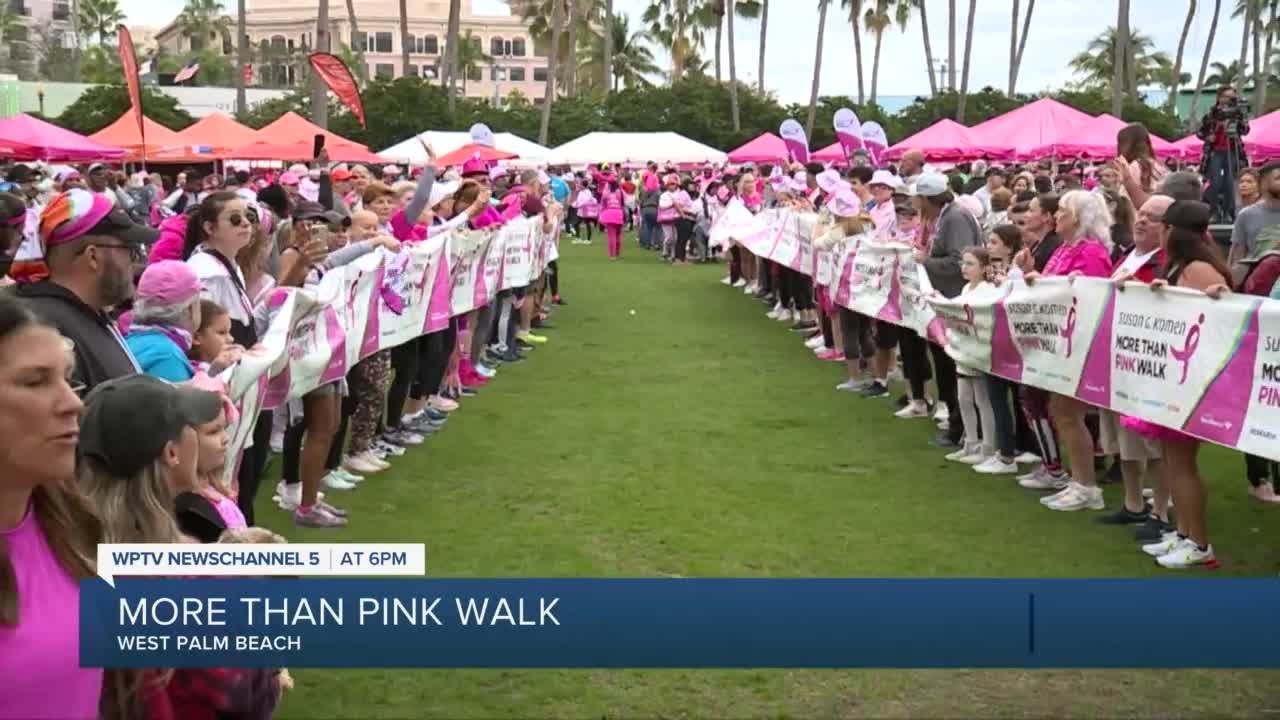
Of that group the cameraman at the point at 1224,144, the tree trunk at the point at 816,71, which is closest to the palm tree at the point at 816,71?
the tree trunk at the point at 816,71

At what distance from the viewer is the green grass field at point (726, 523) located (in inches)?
241

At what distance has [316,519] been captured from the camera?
916 centimetres

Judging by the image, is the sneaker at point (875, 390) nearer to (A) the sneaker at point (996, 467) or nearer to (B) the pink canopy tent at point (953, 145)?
(A) the sneaker at point (996, 467)

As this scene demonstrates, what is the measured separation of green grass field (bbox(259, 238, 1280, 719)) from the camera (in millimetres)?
6129

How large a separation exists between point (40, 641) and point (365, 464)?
8240mm

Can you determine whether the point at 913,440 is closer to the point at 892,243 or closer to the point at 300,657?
the point at 892,243

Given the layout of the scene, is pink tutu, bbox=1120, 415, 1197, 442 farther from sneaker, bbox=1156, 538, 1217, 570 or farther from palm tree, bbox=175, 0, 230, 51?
palm tree, bbox=175, 0, 230, 51

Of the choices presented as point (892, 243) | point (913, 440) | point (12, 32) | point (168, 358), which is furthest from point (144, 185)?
point (12, 32)

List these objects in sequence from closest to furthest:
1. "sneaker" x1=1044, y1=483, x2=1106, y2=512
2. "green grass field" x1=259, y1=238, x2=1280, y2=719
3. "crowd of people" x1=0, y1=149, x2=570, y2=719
→ 1. "crowd of people" x1=0, y1=149, x2=570, y2=719
2. "green grass field" x1=259, y1=238, x2=1280, y2=719
3. "sneaker" x1=1044, y1=483, x2=1106, y2=512

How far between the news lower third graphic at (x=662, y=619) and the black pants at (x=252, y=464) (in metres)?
3.27

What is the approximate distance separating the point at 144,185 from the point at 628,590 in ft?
96.4

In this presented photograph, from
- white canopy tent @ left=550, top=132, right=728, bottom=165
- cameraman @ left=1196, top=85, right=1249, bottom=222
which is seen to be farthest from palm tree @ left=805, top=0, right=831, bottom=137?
cameraman @ left=1196, top=85, right=1249, bottom=222

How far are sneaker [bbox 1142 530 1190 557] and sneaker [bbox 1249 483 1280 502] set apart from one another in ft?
5.40

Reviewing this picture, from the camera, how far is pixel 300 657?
3.57 meters
